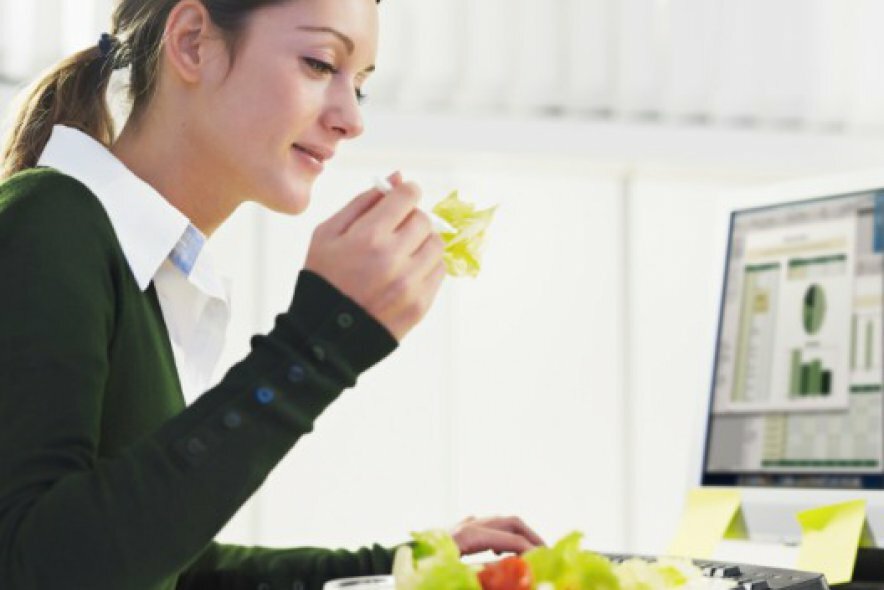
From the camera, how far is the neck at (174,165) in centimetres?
111

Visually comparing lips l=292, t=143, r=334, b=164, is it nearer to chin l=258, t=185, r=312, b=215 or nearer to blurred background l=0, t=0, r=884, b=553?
chin l=258, t=185, r=312, b=215

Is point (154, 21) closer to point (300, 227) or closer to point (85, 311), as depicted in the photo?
point (85, 311)

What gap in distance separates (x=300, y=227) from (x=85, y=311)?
1.68m

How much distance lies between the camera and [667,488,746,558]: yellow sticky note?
1437mm

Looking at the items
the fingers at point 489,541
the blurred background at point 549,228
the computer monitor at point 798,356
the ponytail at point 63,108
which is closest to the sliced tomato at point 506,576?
the fingers at point 489,541

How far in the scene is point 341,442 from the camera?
8.32 ft

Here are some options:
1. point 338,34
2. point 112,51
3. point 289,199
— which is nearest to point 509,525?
point 289,199

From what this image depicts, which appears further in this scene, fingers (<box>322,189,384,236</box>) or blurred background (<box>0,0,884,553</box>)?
blurred background (<box>0,0,884,553</box>)

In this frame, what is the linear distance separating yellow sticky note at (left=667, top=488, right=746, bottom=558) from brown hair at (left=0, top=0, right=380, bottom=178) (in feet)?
2.42

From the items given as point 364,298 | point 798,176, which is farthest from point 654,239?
point 364,298

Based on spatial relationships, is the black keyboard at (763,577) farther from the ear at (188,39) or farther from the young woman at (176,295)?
the ear at (188,39)

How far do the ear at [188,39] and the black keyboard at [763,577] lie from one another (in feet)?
1.92

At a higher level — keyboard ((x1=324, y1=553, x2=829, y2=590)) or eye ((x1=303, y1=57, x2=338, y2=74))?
eye ((x1=303, y1=57, x2=338, y2=74))

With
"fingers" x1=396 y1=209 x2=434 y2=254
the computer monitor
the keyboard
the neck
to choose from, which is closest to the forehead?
the neck
